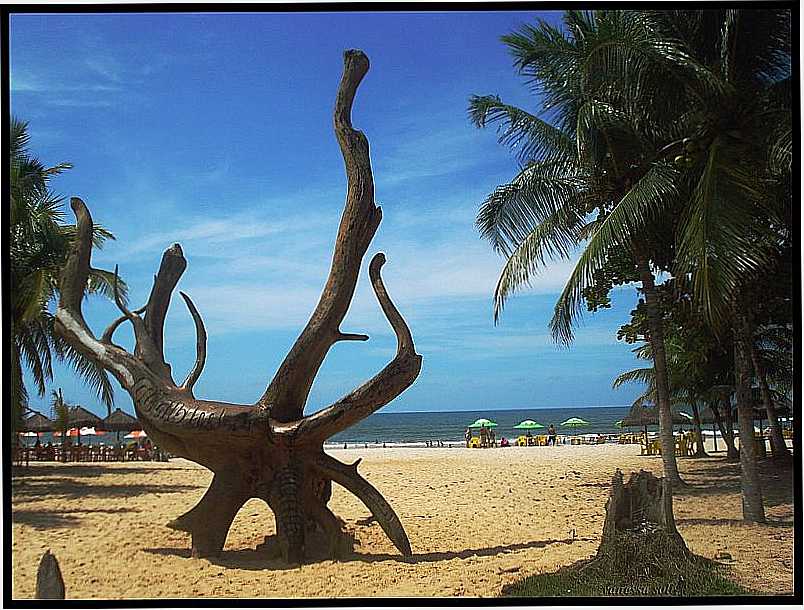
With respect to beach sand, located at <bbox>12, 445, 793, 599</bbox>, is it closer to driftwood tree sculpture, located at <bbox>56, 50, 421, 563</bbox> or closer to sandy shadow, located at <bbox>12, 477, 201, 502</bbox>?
sandy shadow, located at <bbox>12, 477, 201, 502</bbox>

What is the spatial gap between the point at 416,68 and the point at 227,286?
150 inches

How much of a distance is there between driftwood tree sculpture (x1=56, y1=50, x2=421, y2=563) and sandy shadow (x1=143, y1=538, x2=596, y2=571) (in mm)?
Answer: 76

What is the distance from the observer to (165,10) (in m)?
4.69

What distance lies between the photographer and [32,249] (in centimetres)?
709

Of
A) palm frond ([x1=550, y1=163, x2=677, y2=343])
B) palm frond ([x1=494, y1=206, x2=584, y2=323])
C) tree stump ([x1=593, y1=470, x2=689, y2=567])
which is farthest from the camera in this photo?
palm frond ([x1=494, y1=206, x2=584, y2=323])

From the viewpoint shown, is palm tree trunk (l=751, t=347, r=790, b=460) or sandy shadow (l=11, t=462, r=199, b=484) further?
sandy shadow (l=11, t=462, r=199, b=484)

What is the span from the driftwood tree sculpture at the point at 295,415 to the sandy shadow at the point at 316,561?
8cm

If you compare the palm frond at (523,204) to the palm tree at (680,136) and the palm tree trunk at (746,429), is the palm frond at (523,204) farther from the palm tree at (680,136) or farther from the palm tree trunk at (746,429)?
the palm tree trunk at (746,429)

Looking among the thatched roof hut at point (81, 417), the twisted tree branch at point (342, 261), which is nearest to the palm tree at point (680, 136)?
the twisted tree branch at point (342, 261)

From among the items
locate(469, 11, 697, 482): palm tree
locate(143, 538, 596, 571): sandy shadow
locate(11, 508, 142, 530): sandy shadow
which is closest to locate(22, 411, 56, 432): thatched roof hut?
locate(11, 508, 142, 530): sandy shadow

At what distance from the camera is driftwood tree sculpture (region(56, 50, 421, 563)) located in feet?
16.9

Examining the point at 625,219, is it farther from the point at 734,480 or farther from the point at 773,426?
the point at 734,480

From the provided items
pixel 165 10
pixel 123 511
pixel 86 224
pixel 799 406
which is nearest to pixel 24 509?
pixel 123 511

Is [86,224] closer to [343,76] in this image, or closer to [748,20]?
[343,76]
